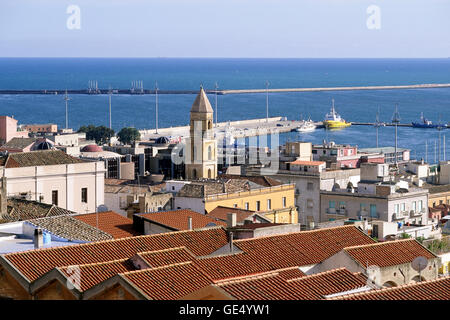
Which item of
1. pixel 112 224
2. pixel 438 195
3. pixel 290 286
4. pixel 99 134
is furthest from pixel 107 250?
pixel 99 134

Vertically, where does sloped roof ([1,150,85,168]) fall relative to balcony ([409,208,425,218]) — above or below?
above

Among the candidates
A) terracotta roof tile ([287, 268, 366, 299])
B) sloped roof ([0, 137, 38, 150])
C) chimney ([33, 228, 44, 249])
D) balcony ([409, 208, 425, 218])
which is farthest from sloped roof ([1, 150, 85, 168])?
terracotta roof tile ([287, 268, 366, 299])

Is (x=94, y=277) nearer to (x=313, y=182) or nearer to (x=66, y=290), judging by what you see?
(x=66, y=290)

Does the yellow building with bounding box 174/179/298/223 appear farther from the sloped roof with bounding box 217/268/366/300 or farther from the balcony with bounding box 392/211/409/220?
the sloped roof with bounding box 217/268/366/300

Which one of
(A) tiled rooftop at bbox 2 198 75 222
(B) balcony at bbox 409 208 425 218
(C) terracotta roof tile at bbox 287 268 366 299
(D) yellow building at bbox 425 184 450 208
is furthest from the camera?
(D) yellow building at bbox 425 184 450 208

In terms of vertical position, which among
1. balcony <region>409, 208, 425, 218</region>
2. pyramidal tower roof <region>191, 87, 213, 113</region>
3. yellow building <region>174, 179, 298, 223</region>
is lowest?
balcony <region>409, 208, 425, 218</region>

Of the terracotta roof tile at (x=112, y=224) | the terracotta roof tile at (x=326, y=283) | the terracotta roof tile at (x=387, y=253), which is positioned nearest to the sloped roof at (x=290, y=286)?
the terracotta roof tile at (x=326, y=283)
